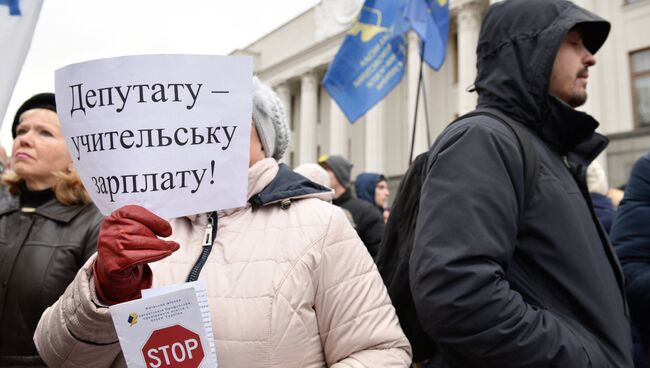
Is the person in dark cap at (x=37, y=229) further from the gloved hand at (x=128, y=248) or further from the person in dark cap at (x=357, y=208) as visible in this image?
the person in dark cap at (x=357, y=208)

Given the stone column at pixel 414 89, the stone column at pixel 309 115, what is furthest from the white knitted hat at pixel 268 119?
the stone column at pixel 309 115

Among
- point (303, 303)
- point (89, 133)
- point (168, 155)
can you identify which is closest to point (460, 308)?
point (303, 303)

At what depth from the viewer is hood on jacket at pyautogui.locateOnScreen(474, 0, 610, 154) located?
1762 mm

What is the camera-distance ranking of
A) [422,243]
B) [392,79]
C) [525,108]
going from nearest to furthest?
[422,243] < [525,108] < [392,79]

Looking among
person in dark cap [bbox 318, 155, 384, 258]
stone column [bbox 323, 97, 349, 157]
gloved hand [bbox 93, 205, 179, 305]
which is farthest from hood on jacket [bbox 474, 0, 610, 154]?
stone column [bbox 323, 97, 349, 157]

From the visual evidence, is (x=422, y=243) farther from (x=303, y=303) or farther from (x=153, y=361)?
(x=153, y=361)

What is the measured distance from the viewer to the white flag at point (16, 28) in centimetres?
148

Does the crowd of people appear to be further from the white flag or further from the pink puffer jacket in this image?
the white flag

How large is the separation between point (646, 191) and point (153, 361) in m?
2.12

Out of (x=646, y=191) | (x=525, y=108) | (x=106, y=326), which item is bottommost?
(x=106, y=326)

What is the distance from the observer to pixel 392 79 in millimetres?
6508

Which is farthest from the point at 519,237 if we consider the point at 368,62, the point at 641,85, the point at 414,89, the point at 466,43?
the point at 414,89

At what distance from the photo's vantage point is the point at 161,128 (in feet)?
4.23

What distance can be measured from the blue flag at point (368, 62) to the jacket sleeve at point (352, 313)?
4.80 meters
